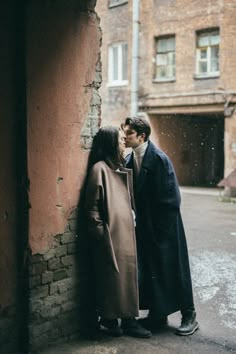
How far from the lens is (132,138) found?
13.5 feet

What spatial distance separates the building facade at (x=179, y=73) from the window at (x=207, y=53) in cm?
4

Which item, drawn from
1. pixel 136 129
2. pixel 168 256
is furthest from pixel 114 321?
pixel 136 129

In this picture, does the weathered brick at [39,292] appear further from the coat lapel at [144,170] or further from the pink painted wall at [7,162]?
the coat lapel at [144,170]

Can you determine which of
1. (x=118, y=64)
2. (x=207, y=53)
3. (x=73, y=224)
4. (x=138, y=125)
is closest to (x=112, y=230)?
(x=73, y=224)

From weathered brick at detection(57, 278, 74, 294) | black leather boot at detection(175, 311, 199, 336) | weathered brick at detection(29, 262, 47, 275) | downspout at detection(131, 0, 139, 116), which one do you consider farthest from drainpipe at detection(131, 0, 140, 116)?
weathered brick at detection(29, 262, 47, 275)

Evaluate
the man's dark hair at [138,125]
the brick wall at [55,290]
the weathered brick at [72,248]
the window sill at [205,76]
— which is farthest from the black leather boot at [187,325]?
the window sill at [205,76]

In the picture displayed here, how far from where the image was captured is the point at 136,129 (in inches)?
161

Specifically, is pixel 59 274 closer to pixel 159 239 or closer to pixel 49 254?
pixel 49 254

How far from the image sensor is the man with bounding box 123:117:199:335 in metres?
4.02

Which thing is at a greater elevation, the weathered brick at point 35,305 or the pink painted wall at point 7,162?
the pink painted wall at point 7,162

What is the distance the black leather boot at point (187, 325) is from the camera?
4040 mm

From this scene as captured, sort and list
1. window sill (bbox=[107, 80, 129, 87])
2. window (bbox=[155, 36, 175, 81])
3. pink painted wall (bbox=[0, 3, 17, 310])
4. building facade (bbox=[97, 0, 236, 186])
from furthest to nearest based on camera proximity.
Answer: window sill (bbox=[107, 80, 129, 87]), window (bbox=[155, 36, 175, 81]), building facade (bbox=[97, 0, 236, 186]), pink painted wall (bbox=[0, 3, 17, 310])

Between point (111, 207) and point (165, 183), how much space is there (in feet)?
1.96

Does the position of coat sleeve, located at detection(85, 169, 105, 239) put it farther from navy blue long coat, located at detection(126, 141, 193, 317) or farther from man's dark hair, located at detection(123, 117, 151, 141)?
man's dark hair, located at detection(123, 117, 151, 141)
